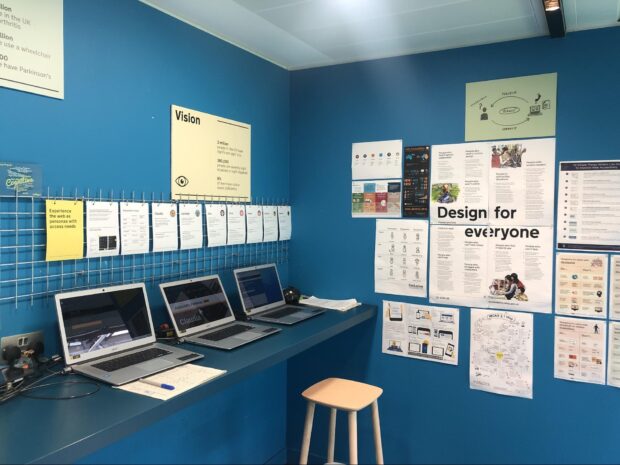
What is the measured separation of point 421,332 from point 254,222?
112 cm

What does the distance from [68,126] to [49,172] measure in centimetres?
19

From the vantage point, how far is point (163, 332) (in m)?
2.06

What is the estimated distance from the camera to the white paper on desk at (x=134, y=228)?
1968 millimetres

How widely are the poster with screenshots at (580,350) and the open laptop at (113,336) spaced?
5.62 feet

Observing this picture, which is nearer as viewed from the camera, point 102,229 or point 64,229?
point 64,229

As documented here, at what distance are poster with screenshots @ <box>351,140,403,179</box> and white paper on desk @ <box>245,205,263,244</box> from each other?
2.00ft

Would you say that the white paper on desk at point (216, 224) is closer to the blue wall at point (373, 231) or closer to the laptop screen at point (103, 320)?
the laptop screen at point (103, 320)

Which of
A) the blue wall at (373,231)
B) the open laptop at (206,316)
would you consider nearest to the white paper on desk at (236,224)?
the open laptop at (206,316)

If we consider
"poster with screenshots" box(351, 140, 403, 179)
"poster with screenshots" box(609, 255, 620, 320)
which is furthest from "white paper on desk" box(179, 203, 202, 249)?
"poster with screenshots" box(609, 255, 620, 320)

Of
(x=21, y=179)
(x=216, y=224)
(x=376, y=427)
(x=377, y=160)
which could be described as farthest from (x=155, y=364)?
(x=377, y=160)

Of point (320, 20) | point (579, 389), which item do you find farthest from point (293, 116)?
point (579, 389)

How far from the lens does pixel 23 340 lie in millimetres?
1631

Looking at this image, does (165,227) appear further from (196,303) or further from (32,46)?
(32,46)

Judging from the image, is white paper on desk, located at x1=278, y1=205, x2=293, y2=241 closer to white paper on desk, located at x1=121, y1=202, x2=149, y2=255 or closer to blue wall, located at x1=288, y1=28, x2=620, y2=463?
blue wall, located at x1=288, y1=28, x2=620, y2=463
